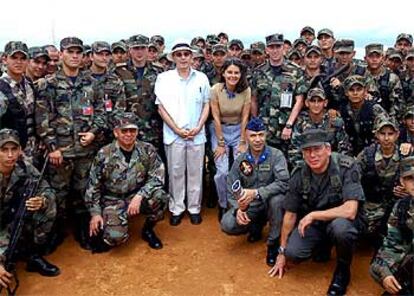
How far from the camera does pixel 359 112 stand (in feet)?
18.8

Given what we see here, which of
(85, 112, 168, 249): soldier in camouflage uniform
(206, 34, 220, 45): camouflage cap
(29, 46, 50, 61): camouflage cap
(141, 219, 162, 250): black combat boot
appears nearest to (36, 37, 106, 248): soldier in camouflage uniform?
(85, 112, 168, 249): soldier in camouflage uniform

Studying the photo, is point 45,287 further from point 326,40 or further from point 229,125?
point 326,40

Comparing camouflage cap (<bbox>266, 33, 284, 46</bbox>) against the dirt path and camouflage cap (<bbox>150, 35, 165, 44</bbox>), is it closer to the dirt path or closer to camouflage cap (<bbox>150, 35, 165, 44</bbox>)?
the dirt path

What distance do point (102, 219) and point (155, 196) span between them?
617mm

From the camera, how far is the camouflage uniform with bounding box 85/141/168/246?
5309 millimetres

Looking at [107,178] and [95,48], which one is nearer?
[107,178]

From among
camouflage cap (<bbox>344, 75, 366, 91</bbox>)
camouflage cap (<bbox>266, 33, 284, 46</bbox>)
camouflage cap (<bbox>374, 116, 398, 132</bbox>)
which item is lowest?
camouflage cap (<bbox>374, 116, 398, 132</bbox>)

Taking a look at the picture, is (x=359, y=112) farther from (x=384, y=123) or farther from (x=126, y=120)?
(x=126, y=120)

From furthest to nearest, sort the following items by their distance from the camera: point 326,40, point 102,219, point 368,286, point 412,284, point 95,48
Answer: point 326,40
point 95,48
point 102,219
point 368,286
point 412,284

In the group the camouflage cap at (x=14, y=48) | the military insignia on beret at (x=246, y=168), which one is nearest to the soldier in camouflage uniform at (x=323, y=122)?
the military insignia on beret at (x=246, y=168)

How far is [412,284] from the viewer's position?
162 inches

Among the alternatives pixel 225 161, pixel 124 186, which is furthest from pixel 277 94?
pixel 124 186

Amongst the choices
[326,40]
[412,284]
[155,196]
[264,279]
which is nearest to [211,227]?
[155,196]

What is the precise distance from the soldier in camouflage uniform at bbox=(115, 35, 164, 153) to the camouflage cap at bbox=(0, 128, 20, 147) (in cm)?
172
